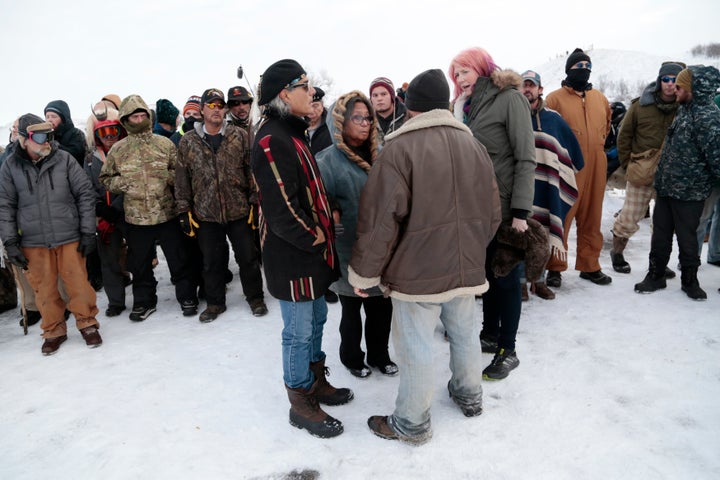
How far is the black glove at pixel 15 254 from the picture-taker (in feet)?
12.3

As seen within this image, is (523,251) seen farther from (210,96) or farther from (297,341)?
(210,96)

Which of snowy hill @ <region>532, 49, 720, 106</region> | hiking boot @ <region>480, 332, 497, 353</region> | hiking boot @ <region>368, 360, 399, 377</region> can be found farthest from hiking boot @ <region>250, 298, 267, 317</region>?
snowy hill @ <region>532, 49, 720, 106</region>

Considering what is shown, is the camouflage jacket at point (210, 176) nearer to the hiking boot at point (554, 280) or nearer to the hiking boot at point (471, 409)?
the hiking boot at point (471, 409)

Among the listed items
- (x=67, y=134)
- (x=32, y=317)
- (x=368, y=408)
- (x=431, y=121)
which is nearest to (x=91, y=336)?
(x=32, y=317)

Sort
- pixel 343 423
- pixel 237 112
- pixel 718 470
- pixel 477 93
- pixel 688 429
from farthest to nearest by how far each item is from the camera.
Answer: pixel 237 112 < pixel 477 93 < pixel 343 423 < pixel 688 429 < pixel 718 470

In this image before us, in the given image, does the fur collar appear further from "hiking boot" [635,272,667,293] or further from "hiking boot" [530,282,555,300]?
"hiking boot" [635,272,667,293]

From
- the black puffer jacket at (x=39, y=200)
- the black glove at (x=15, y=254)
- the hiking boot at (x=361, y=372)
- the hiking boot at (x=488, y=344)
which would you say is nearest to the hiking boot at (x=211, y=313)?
the black puffer jacket at (x=39, y=200)

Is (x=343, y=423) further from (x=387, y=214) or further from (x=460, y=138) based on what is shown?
(x=460, y=138)

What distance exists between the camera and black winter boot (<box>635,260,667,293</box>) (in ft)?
14.5

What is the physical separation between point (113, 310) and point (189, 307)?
35.1 inches

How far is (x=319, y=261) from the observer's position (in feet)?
8.45

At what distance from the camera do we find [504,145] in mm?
3182

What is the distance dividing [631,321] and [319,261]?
3.01 m

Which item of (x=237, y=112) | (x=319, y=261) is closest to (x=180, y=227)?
(x=237, y=112)
